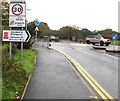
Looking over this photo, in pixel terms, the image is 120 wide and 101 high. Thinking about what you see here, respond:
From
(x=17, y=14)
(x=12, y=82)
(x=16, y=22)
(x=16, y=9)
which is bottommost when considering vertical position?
(x=12, y=82)

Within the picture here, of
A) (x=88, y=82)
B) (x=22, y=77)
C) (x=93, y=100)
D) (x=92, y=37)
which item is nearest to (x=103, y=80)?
(x=88, y=82)

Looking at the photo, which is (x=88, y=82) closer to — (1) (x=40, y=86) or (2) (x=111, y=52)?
(1) (x=40, y=86)

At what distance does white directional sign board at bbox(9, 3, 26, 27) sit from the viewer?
924cm

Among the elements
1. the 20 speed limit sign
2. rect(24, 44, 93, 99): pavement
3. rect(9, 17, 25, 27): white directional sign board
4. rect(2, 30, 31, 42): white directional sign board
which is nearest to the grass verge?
rect(24, 44, 93, 99): pavement

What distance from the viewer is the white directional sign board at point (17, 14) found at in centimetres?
924

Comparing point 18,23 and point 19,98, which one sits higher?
point 18,23

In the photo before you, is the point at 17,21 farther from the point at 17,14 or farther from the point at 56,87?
the point at 56,87

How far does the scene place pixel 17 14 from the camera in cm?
928

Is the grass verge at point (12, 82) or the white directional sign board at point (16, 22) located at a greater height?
the white directional sign board at point (16, 22)

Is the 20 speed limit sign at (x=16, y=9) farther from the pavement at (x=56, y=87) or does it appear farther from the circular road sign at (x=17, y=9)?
the pavement at (x=56, y=87)

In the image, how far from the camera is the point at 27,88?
6.62m

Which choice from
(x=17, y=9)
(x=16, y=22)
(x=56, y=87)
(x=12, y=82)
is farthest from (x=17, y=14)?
(x=56, y=87)

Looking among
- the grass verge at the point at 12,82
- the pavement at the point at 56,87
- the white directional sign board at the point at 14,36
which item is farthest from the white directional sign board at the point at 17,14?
the pavement at the point at 56,87

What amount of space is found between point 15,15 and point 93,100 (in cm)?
547
